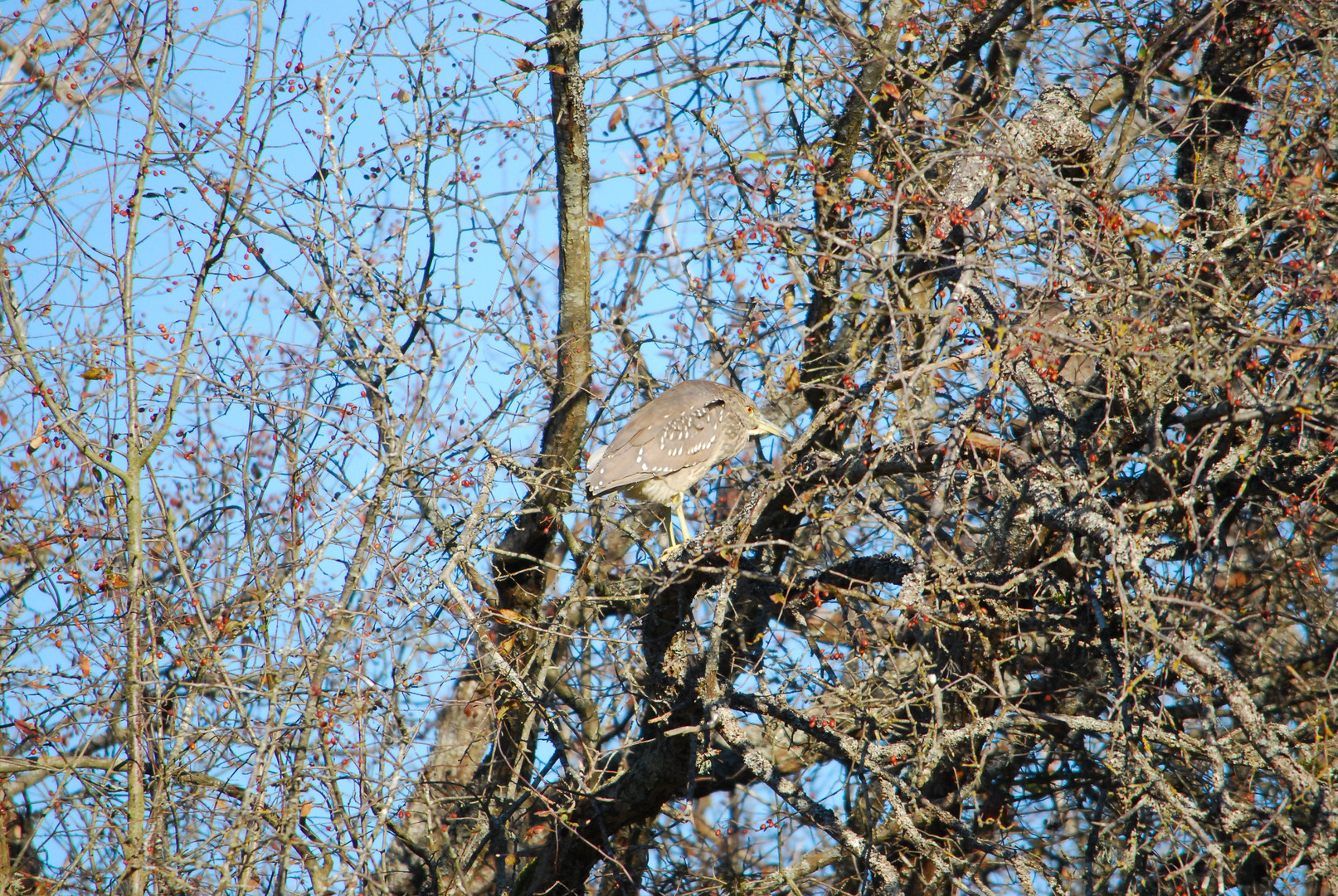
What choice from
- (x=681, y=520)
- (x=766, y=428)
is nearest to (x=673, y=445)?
(x=681, y=520)

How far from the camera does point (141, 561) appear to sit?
4.96 meters

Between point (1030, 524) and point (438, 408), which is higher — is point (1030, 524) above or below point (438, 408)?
below

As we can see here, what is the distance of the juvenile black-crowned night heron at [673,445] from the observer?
6.11 m

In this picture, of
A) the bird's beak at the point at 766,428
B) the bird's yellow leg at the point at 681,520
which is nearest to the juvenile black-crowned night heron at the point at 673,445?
the bird's yellow leg at the point at 681,520

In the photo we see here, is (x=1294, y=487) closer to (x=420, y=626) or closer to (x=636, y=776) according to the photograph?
(x=636, y=776)

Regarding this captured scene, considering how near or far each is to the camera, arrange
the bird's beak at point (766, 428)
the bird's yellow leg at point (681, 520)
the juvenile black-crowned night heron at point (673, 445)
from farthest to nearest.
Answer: the bird's beak at point (766, 428), the bird's yellow leg at point (681, 520), the juvenile black-crowned night heron at point (673, 445)

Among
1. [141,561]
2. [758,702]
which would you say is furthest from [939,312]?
[141,561]

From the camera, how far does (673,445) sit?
626 cm

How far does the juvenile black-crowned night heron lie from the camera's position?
20.1 feet

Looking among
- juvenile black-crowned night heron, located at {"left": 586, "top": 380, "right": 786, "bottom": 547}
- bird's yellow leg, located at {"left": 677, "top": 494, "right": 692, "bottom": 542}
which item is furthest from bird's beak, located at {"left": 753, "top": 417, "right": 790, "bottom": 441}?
bird's yellow leg, located at {"left": 677, "top": 494, "right": 692, "bottom": 542}

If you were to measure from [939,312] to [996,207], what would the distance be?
63cm

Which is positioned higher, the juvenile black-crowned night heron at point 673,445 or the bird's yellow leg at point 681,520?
the juvenile black-crowned night heron at point 673,445

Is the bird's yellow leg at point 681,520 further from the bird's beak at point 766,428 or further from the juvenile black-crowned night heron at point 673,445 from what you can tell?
the bird's beak at point 766,428

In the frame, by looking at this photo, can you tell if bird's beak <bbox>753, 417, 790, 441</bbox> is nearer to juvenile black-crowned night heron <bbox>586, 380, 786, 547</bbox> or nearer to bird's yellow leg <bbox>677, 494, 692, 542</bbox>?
juvenile black-crowned night heron <bbox>586, 380, 786, 547</bbox>
